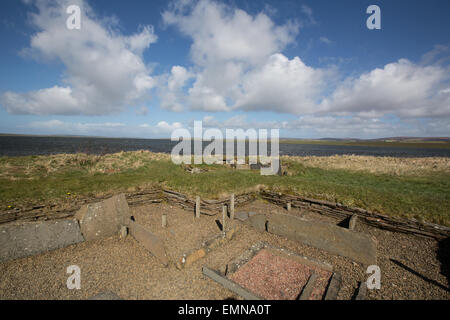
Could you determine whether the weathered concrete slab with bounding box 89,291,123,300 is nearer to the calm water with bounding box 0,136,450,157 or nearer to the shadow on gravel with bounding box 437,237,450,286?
the shadow on gravel with bounding box 437,237,450,286

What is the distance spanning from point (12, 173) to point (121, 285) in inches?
712

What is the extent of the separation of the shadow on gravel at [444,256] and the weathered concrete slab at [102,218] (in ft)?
41.1

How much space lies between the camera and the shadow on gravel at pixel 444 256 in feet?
23.2

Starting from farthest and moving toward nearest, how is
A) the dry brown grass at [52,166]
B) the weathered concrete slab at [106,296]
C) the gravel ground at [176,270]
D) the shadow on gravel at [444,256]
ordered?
the dry brown grass at [52,166] < the shadow on gravel at [444,256] < the gravel ground at [176,270] < the weathered concrete slab at [106,296]

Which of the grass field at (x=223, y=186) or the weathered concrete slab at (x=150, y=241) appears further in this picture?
the grass field at (x=223, y=186)

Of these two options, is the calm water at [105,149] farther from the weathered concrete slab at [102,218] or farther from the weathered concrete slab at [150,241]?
the weathered concrete slab at [150,241]

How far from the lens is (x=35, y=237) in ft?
25.9

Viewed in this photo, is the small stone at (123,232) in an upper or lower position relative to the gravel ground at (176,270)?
upper

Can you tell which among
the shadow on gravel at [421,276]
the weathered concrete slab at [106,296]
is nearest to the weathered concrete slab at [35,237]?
the weathered concrete slab at [106,296]

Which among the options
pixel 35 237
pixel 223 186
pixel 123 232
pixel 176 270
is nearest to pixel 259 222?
pixel 176 270

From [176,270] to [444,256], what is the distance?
1019 centimetres

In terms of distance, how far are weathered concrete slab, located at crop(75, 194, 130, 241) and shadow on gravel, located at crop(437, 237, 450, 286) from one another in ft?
41.1

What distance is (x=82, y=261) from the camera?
7539 mm
